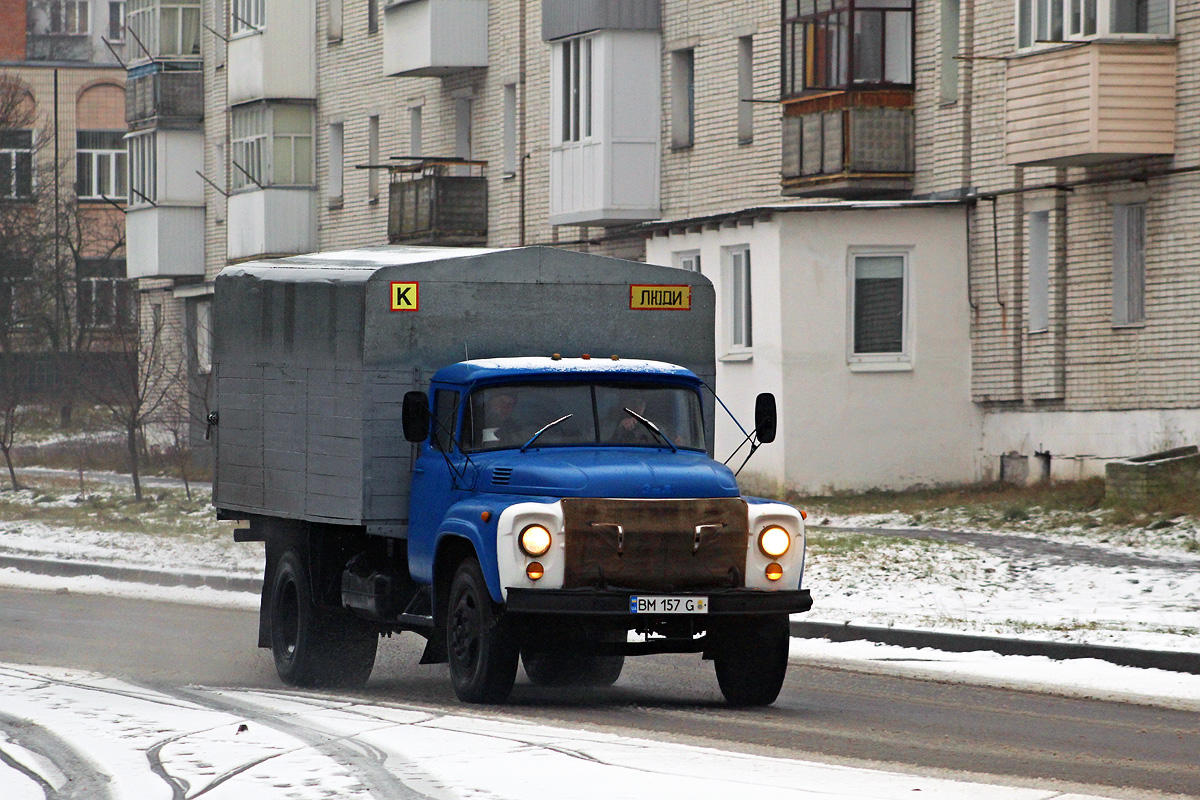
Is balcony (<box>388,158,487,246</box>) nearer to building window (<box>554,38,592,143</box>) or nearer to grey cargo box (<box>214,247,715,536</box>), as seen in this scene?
building window (<box>554,38,592,143</box>)

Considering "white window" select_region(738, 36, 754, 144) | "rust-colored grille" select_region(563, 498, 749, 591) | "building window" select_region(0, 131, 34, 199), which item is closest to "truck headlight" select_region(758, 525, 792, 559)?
"rust-colored grille" select_region(563, 498, 749, 591)

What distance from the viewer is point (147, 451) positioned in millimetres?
47719

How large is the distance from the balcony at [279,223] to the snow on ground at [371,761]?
119 ft

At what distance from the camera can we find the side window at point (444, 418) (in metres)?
13.4

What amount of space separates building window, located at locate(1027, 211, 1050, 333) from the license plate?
17.8 m

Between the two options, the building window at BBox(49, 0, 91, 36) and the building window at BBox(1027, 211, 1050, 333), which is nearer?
the building window at BBox(1027, 211, 1050, 333)

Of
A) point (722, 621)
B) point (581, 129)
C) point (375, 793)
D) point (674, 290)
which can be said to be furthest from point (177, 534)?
point (375, 793)

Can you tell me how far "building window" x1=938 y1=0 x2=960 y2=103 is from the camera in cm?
3045

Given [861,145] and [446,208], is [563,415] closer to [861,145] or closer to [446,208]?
[861,145]

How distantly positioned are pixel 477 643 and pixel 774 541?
5.78ft

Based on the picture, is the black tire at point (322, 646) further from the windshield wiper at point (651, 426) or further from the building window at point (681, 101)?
→ the building window at point (681, 101)

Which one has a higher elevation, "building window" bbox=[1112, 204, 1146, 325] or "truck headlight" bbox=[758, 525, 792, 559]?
"building window" bbox=[1112, 204, 1146, 325]

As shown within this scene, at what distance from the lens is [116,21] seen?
77000mm

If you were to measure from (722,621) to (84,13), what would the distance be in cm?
6720
